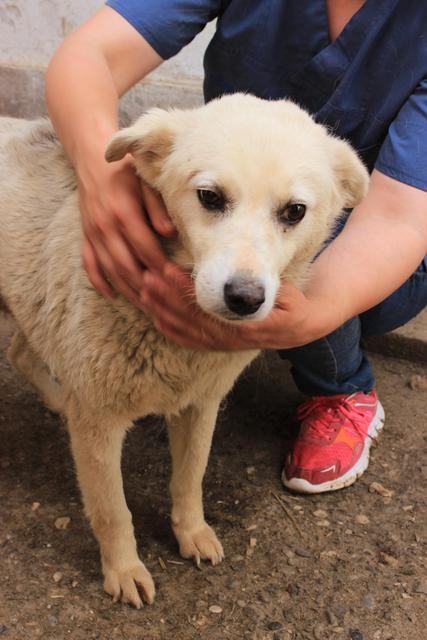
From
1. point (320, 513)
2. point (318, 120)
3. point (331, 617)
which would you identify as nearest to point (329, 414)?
point (320, 513)

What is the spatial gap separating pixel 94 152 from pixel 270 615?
1400 mm

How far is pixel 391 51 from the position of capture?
2.14 metres

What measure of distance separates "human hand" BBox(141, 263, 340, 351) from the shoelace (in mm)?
1018

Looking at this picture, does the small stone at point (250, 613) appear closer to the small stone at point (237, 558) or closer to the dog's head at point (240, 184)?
the small stone at point (237, 558)

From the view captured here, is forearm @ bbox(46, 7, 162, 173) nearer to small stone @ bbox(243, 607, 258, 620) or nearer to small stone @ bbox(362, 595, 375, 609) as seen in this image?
small stone @ bbox(243, 607, 258, 620)

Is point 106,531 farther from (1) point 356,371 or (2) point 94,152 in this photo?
(1) point 356,371

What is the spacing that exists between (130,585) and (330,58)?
1.72 m

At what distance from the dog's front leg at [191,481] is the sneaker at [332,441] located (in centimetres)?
45

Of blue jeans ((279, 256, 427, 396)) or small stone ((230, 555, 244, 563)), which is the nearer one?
small stone ((230, 555, 244, 563))

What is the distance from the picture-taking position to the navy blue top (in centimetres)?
208

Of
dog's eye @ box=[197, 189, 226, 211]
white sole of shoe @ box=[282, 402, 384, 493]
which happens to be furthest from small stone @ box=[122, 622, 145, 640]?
dog's eye @ box=[197, 189, 226, 211]

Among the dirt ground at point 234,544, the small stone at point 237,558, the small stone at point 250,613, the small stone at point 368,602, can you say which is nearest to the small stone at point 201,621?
the dirt ground at point 234,544

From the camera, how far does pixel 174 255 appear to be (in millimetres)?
1707

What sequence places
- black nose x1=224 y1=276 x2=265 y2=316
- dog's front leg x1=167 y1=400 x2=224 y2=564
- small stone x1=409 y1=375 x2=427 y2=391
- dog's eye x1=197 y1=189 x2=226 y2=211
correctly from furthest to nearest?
small stone x1=409 y1=375 x2=427 y2=391 < dog's front leg x1=167 y1=400 x2=224 y2=564 < dog's eye x1=197 y1=189 x2=226 y2=211 < black nose x1=224 y1=276 x2=265 y2=316
